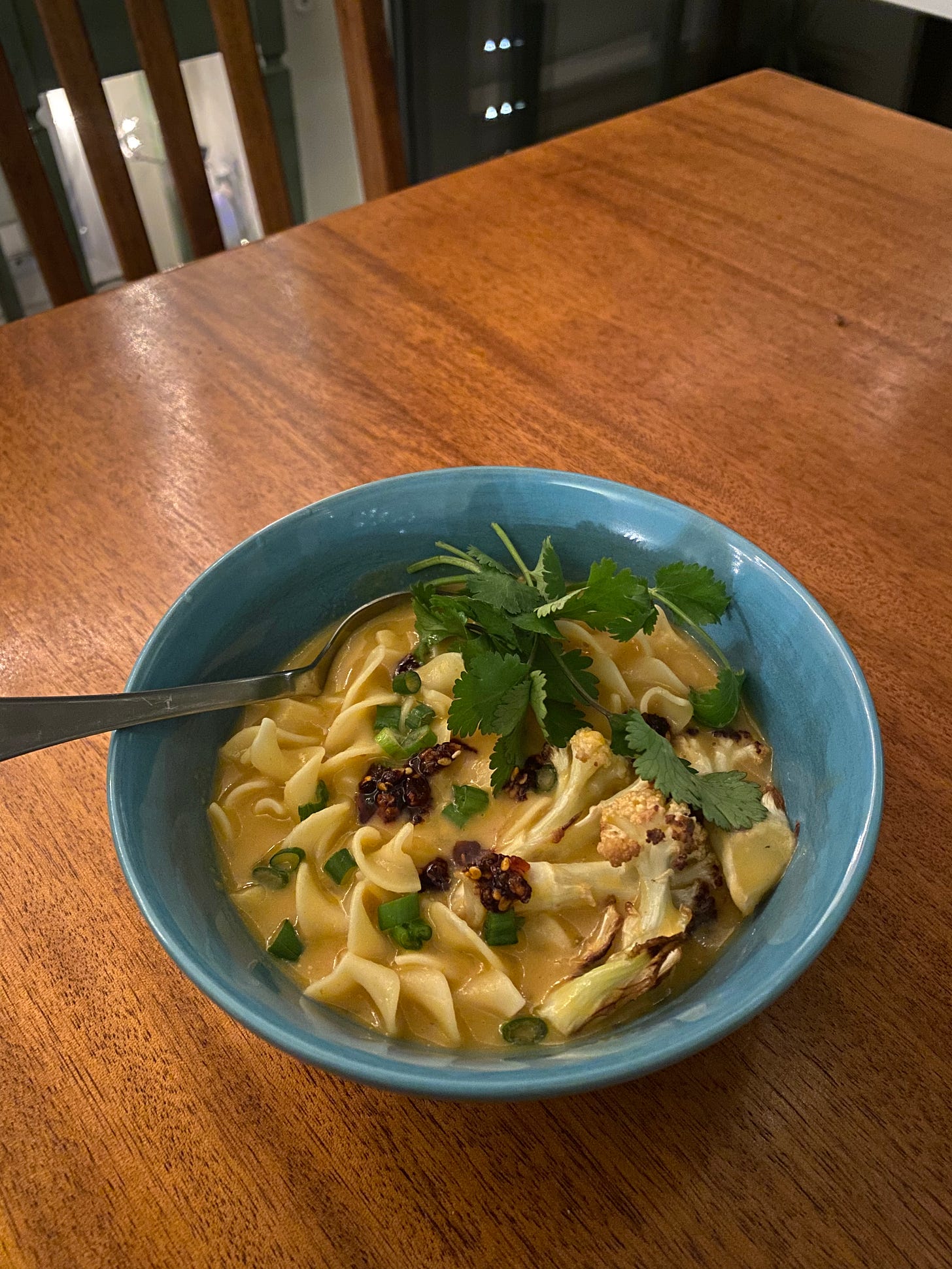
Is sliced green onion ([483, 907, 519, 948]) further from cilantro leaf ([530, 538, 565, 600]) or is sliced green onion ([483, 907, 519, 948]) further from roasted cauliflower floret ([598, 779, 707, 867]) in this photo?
cilantro leaf ([530, 538, 565, 600])

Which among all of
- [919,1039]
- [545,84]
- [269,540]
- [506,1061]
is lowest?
[545,84]

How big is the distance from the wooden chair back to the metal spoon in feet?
6.04

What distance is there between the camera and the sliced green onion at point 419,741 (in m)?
1.35

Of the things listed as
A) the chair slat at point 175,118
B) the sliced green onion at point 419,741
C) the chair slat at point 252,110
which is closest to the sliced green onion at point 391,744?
the sliced green onion at point 419,741

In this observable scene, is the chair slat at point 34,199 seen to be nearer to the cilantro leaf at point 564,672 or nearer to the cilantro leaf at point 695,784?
the cilantro leaf at point 564,672

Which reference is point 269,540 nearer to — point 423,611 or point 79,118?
point 423,611

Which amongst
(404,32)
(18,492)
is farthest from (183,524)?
(404,32)

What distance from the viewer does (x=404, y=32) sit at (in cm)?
457

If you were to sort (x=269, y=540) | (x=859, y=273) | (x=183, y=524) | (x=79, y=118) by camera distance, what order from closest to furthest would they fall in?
(x=269, y=540) < (x=183, y=524) < (x=859, y=273) < (x=79, y=118)

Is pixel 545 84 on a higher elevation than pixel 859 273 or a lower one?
lower

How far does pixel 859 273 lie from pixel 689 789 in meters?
1.56

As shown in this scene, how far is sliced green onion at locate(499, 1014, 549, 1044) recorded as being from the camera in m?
1.06

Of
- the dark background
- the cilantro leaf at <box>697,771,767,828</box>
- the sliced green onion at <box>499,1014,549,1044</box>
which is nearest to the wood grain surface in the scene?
the sliced green onion at <box>499,1014,549,1044</box>

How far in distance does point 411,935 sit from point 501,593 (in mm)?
419
